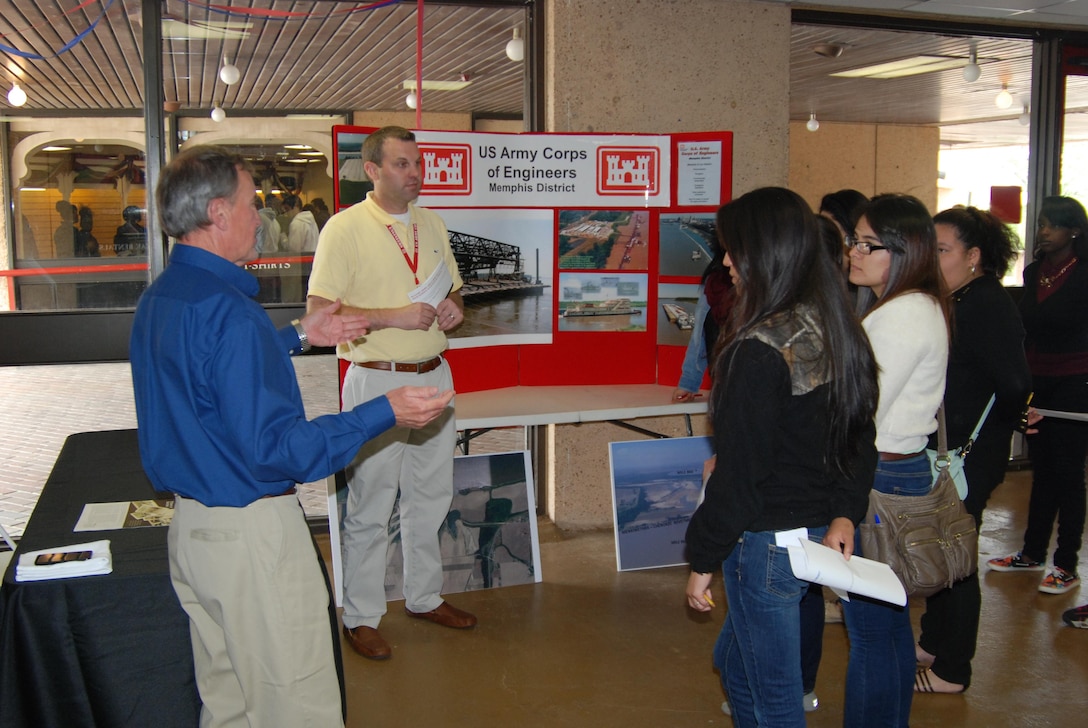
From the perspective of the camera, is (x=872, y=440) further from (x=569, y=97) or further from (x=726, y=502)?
(x=569, y=97)

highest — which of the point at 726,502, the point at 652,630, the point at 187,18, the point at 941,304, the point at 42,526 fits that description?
the point at 187,18

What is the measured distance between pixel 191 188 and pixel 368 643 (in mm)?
2090

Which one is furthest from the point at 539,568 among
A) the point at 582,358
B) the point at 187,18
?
the point at 187,18

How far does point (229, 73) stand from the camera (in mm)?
7113

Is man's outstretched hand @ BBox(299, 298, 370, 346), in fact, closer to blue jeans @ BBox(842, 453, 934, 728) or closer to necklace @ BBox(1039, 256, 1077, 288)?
blue jeans @ BBox(842, 453, 934, 728)

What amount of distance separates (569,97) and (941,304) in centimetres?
270

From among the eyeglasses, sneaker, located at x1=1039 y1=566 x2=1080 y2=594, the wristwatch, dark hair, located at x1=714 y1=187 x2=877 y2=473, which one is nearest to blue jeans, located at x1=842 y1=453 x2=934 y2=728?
dark hair, located at x1=714 y1=187 x2=877 y2=473

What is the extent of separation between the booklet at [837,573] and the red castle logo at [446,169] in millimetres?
2599

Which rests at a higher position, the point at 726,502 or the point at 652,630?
the point at 726,502

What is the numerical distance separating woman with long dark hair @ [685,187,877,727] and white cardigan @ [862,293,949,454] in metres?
→ 0.29

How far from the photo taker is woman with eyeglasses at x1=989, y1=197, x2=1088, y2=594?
3.92 metres

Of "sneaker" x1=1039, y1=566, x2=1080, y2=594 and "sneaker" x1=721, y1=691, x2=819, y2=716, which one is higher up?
"sneaker" x1=1039, y1=566, x2=1080, y2=594

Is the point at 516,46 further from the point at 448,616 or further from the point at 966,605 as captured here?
the point at 966,605

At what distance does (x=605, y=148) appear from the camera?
426cm
